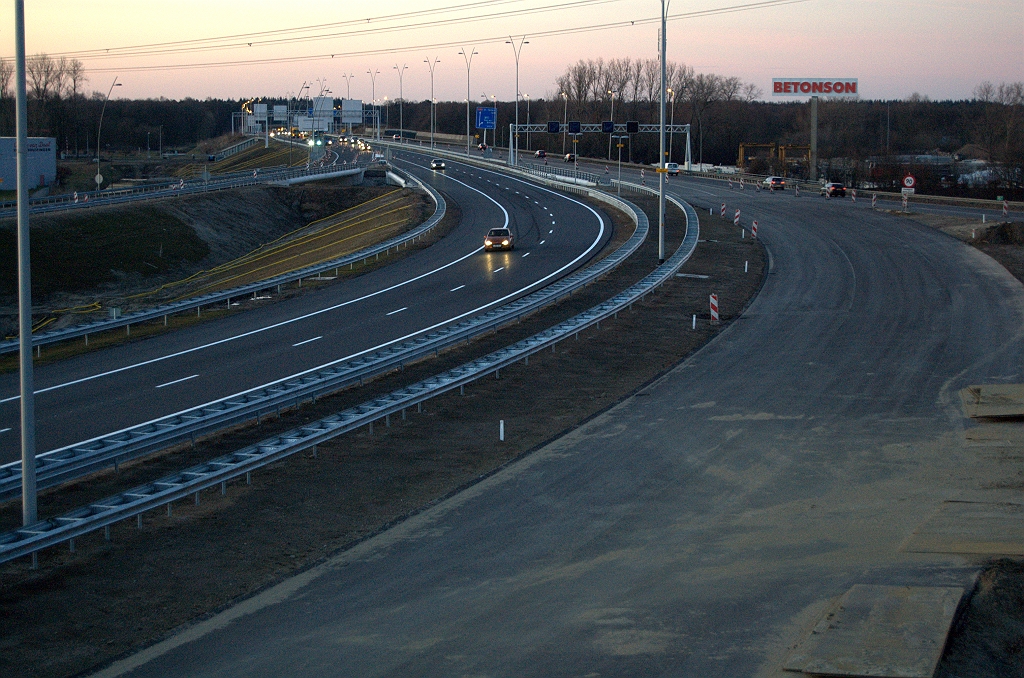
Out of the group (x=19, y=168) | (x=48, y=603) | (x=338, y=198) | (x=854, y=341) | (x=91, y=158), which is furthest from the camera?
(x=91, y=158)

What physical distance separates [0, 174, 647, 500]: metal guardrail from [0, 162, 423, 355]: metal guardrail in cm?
1049

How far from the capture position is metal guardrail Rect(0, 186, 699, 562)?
12.0 metres

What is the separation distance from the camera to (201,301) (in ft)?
111

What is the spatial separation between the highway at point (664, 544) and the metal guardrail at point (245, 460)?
9.03ft

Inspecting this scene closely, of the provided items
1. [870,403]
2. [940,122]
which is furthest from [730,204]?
[940,122]

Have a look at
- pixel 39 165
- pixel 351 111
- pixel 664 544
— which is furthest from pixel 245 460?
A: pixel 351 111

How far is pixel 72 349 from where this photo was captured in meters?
28.9

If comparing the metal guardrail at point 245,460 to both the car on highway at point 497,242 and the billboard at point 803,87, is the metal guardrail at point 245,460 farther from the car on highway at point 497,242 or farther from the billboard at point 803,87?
the billboard at point 803,87

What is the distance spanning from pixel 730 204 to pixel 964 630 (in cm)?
5825

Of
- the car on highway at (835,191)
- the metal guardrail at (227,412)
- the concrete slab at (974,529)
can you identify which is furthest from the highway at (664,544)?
the car on highway at (835,191)

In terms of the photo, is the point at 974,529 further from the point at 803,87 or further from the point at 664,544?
the point at 803,87

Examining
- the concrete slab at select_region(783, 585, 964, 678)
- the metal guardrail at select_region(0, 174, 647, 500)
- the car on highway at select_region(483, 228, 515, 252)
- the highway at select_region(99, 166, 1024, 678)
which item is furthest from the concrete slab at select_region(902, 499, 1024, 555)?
the car on highway at select_region(483, 228, 515, 252)

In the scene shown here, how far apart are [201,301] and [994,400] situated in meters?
25.7

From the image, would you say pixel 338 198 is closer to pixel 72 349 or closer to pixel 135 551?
pixel 72 349
